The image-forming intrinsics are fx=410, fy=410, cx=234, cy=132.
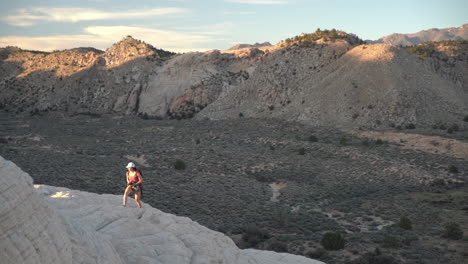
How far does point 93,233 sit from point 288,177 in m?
26.8

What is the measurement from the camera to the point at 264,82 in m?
73.2

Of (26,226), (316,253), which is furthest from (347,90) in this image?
(26,226)

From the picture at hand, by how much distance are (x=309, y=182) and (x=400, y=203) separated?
8458 mm

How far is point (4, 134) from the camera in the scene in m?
57.4

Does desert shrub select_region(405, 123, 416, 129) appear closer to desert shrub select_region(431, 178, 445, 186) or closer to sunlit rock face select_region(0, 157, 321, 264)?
desert shrub select_region(431, 178, 445, 186)

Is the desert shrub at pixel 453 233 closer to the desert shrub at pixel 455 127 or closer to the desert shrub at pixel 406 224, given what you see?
the desert shrub at pixel 406 224

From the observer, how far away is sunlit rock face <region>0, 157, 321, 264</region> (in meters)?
9.26

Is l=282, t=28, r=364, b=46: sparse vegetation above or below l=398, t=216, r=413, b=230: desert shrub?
above

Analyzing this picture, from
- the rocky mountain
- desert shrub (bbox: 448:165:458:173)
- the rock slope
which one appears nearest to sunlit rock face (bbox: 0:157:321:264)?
desert shrub (bbox: 448:165:458:173)

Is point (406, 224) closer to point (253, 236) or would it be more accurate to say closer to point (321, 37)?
point (253, 236)

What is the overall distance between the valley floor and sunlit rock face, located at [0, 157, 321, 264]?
20.0 feet

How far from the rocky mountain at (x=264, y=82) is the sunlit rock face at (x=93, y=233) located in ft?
145

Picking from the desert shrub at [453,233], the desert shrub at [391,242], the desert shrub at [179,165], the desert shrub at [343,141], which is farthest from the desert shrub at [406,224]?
the desert shrub at [343,141]

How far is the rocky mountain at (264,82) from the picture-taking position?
60.2 meters
